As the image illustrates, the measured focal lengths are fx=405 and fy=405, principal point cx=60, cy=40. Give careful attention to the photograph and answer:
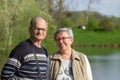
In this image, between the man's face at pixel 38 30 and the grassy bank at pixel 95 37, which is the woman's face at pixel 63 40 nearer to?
the man's face at pixel 38 30

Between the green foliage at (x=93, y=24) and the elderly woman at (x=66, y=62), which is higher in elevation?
the elderly woman at (x=66, y=62)

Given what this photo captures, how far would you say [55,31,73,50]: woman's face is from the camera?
12.7 feet

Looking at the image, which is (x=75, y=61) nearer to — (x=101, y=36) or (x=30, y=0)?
(x=30, y=0)

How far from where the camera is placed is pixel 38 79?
3551 millimetres

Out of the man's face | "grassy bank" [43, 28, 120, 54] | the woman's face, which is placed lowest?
"grassy bank" [43, 28, 120, 54]

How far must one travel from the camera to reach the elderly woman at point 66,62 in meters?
3.89

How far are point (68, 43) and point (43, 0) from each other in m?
20.4

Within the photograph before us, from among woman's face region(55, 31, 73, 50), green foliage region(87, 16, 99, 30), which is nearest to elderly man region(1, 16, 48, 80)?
woman's face region(55, 31, 73, 50)

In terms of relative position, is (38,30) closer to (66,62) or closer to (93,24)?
(66,62)

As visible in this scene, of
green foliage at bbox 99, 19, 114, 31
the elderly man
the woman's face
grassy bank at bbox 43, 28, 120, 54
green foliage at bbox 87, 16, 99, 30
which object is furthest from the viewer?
green foliage at bbox 87, 16, 99, 30

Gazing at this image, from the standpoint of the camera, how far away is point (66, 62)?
3.94 metres

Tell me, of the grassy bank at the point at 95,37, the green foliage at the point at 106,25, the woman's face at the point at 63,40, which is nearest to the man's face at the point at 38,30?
the woman's face at the point at 63,40

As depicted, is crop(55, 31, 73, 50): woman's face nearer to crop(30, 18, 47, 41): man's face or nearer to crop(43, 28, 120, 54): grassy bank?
crop(30, 18, 47, 41): man's face

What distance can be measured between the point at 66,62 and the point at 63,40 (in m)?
0.23
